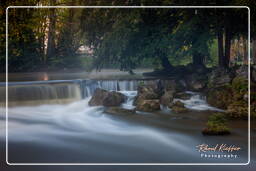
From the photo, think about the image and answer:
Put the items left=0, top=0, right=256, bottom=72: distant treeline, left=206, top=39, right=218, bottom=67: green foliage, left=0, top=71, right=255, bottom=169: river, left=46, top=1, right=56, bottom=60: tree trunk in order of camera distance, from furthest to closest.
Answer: left=206, top=39, right=218, bottom=67: green foliage
left=46, top=1, right=56, bottom=60: tree trunk
left=0, top=0, right=256, bottom=72: distant treeline
left=0, top=71, right=255, bottom=169: river

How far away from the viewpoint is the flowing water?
4031 millimetres

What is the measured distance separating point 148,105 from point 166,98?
0.89 feet

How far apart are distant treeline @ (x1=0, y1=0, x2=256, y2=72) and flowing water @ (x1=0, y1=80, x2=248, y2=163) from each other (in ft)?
1.13

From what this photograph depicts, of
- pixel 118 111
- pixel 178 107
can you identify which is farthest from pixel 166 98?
pixel 118 111

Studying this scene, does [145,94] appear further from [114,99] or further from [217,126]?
[217,126]

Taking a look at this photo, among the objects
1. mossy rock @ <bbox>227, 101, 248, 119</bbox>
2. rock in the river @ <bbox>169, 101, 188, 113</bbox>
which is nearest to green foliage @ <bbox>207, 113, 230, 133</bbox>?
mossy rock @ <bbox>227, 101, 248, 119</bbox>

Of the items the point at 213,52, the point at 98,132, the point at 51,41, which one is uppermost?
the point at 51,41

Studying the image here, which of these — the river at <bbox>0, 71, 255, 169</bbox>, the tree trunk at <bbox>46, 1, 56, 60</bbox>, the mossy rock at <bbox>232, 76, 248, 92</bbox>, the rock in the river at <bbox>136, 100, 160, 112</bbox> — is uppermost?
the tree trunk at <bbox>46, 1, 56, 60</bbox>

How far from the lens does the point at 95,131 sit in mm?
4152

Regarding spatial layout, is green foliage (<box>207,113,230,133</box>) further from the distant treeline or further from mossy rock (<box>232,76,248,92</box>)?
the distant treeline

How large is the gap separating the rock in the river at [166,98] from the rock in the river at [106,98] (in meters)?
0.55

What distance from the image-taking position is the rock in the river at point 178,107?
442cm

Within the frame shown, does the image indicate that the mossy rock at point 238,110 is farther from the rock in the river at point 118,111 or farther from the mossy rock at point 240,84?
the rock in the river at point 118,111

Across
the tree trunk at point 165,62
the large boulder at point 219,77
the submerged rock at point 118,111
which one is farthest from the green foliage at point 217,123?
the submerged rock at point 118,111
